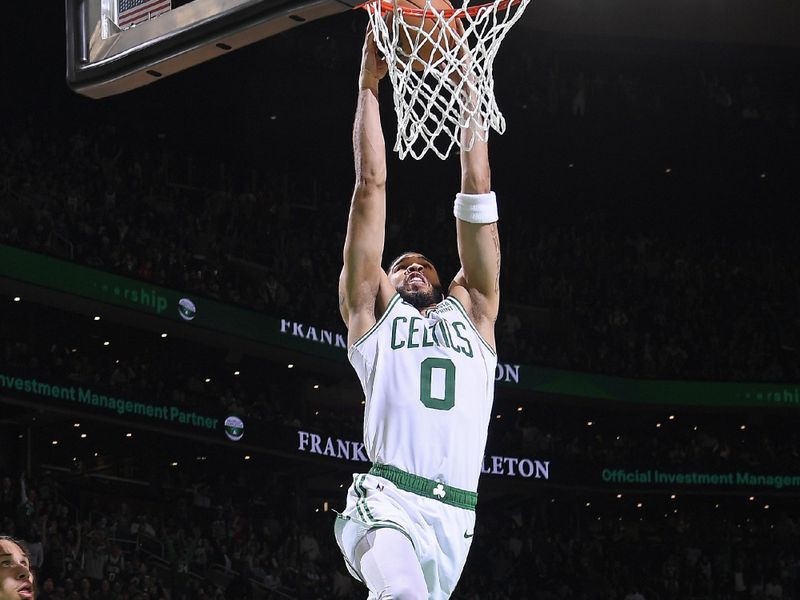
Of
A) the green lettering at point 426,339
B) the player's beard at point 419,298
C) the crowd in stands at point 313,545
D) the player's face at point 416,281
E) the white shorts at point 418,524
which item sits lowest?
the white shorts at point 418,524

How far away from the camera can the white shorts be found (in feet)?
16.3

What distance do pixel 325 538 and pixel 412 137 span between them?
17.3 meters

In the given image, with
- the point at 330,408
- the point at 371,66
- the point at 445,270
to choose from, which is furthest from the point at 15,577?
the point at 330,408

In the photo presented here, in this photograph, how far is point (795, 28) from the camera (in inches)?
980

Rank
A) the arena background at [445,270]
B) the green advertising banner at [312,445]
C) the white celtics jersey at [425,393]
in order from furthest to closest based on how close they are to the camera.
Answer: the arena background at [445,270] < the green advertising banner at [312,445] < the white celtics jersey at [425,393]

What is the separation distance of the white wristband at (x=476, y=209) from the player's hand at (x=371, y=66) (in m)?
0.64

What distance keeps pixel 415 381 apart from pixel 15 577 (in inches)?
89.5

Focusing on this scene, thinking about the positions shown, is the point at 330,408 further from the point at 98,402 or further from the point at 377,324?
the point at 377,324

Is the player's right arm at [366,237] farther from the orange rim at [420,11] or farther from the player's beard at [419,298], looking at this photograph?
the orange rim at [420,11]

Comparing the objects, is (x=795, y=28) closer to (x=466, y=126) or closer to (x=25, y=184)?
(x=25, y=184)

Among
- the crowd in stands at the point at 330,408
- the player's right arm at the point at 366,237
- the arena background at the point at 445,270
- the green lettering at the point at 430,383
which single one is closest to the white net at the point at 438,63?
the player's right arm at the point at 366,237

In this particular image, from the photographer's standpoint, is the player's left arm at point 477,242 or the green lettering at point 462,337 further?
the player's left arm at point 477,242

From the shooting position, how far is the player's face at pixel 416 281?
18.3 ft

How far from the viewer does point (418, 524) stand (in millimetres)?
5012
